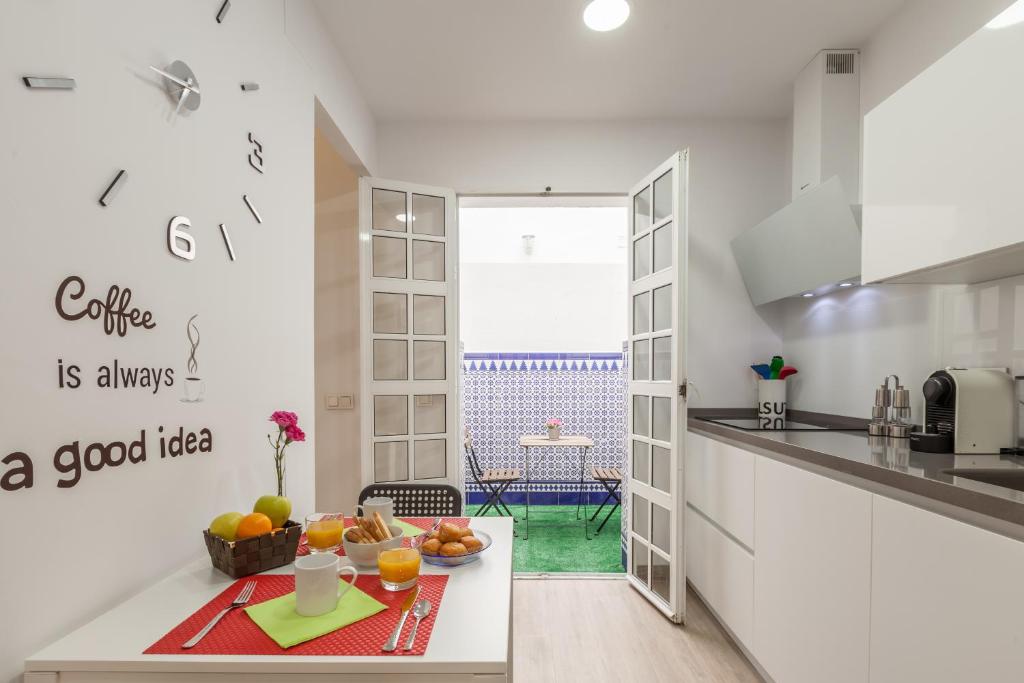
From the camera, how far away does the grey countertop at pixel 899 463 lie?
110cm

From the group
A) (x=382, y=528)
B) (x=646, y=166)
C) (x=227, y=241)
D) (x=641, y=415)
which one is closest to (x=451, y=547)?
(x=382, y=528)

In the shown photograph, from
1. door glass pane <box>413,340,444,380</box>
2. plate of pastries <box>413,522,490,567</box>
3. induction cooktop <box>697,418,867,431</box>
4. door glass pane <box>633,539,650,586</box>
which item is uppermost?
door glass pane <box>413,340,444,380</box>

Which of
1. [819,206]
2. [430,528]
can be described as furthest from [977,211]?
[430,528]

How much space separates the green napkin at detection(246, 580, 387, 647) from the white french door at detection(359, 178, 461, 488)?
6.25 feet

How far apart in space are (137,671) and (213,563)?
40 centimetres

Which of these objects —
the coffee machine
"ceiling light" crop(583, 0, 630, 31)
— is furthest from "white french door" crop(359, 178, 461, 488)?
the coffee machine

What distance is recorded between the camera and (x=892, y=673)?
1372mm

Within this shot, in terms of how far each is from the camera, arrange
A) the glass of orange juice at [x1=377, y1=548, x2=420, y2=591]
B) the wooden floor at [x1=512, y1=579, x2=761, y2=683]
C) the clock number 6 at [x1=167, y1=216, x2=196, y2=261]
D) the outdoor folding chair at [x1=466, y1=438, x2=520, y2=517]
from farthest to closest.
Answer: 1. the outdoor folding chair at [x1=466, y1=438, x2=520, y2=517]
2. the wooden floor at [x1=512, y1=579, x2=761, y2=683]
3. the clock number 6 at [x1=167, y1=216, x2=196, y2=261]
4. the glass of orange juice at [x1=377, y1=548, x2=420, y2=591]

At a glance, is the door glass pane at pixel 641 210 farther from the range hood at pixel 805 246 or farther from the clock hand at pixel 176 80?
the clock hand at pixel 176 80

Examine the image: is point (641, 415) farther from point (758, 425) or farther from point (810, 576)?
point (810, 576)

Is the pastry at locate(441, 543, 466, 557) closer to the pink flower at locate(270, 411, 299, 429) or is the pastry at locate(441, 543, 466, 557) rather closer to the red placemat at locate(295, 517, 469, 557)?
the red placemat at locate(295, 517, 469, 557)

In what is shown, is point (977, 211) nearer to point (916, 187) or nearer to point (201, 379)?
point (916, 187)

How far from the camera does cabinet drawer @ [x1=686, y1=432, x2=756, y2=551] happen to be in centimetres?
223

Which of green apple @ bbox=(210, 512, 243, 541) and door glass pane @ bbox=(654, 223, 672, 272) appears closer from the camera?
green apple @ bbox=(210, 512, 243, 541)
